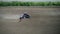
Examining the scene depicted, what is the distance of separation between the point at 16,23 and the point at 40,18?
0.21m

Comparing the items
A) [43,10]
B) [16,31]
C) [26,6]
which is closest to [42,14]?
[43,10]

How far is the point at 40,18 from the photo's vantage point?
1019mm

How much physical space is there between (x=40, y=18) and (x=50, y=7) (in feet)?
0.41

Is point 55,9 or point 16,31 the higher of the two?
point 55,9

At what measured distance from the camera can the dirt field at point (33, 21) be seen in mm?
988

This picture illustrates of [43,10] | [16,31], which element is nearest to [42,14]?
[43,10]

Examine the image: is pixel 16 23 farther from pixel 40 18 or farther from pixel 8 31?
pixel 40 18

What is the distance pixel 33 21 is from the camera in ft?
3.34

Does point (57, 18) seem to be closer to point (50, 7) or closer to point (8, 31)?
point (50, 7)

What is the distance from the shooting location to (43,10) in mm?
1009

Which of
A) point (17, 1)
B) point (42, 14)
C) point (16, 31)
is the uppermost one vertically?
point (17, 1)

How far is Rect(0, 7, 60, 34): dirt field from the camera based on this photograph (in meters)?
0.99

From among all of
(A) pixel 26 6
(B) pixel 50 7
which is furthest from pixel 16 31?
(B) pixel 50 7

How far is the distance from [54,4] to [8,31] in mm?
437
